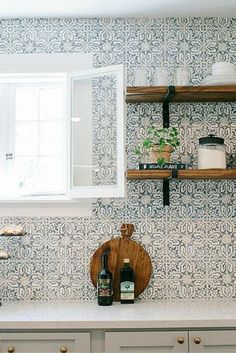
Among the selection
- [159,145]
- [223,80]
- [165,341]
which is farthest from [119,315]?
[223,80]

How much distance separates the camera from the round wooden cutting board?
2963mm

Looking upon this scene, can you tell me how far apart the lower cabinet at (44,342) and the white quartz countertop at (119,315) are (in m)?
0.05

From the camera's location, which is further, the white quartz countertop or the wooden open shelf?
the wooden open shelf

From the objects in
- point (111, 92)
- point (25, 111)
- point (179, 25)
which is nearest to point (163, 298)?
point (111, 92)

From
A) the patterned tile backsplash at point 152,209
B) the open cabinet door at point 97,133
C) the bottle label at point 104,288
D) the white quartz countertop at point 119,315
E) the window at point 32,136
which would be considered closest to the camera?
the white quartz countertop at point 119,315

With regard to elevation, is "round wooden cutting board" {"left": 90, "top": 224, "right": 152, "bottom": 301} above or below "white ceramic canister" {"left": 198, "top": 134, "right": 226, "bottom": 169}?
below

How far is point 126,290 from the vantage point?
2830mm

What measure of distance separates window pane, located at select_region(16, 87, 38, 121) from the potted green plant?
0.79 metres

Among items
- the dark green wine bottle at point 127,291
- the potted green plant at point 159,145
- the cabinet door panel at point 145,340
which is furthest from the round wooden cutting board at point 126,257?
the cabinet door panel at point 145,340

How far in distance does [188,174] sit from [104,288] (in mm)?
792

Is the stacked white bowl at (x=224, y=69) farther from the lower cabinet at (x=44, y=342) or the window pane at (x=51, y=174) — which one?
the lower cabinet at (x=44, y=342)

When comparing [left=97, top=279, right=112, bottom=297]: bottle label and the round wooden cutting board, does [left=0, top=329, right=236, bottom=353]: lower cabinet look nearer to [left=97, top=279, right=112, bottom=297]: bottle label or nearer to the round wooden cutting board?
[left=97, top=279, right=112, bottom=297]: bottle label

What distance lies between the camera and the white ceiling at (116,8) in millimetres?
2947

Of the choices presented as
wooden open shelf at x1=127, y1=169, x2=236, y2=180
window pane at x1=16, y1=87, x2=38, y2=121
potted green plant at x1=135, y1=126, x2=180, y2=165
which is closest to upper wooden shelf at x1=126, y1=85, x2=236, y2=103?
potted green plant at x1=135, y1=126, x2=180, y2=165
